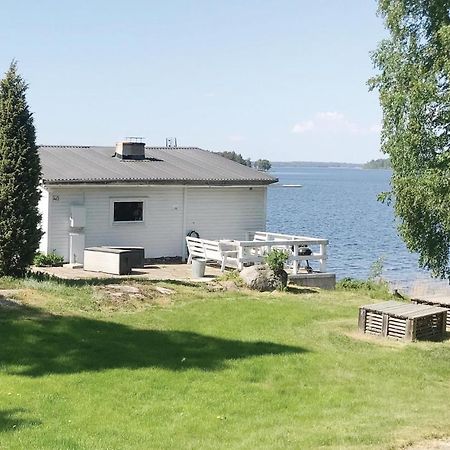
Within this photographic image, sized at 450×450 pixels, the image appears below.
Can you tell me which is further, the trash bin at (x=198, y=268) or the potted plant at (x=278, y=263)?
the trash bin at (x=198, y=268)

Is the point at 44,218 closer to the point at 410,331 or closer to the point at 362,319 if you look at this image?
the point at 362,319

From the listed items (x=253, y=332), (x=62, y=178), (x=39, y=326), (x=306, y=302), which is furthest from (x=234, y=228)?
(x=39, y=326)

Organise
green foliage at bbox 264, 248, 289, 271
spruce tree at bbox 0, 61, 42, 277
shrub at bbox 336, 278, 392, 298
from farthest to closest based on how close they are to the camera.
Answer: shrub at bbox 336, 278, 392, 298 < green foliage at bbox 264, 248, 289, 271 < spruce tree at bbox 0, 61, 42, 277

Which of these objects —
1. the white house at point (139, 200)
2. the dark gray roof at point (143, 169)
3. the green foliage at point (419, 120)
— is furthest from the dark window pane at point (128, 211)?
the green foliage at point (419, 120)

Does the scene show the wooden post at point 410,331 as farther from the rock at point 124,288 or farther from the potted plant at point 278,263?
the rock at point 124,288

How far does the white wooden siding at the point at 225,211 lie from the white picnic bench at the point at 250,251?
1.60 metres

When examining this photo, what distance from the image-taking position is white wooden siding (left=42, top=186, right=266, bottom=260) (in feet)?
81.1

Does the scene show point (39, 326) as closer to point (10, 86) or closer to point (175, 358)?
point (175, 358)

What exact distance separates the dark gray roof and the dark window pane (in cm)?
100

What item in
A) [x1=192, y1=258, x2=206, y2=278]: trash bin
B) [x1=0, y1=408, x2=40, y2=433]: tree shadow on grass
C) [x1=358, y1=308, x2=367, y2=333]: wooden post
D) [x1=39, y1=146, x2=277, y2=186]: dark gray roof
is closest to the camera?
[x1=0, y1=408, x2=40, y2=433]: tree shadow on grass

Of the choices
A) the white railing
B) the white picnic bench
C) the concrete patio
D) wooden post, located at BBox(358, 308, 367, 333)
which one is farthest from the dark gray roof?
wooden post, located at BBox(358, 308, 367, 333)

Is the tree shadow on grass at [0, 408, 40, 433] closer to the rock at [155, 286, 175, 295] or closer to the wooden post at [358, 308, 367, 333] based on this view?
the wooden post at [358, 308, 367, 333]

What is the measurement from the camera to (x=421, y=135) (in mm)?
17219

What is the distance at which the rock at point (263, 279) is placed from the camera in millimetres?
20391
